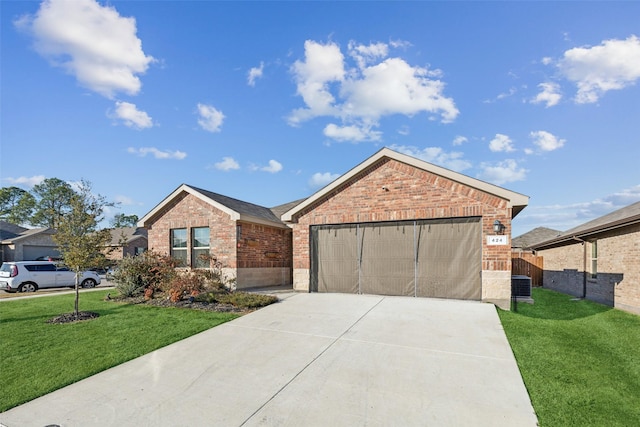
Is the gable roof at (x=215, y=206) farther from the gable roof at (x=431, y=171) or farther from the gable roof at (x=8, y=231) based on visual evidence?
the gable roof at (x=8, y=231)

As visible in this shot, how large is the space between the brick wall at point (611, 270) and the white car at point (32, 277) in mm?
23278

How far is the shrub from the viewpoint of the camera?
39.4 feet

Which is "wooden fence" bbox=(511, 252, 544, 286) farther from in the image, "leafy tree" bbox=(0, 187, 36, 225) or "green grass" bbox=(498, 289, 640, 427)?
"leafy tree" bbox=(0, 187, 36, 225)

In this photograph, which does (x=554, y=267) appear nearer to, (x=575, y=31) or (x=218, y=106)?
(x=575, y=31)

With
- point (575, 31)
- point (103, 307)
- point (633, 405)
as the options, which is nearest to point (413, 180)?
point (575, 31)

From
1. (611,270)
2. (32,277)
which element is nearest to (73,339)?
(32,277)

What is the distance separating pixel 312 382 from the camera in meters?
4.62

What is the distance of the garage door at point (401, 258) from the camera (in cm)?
984

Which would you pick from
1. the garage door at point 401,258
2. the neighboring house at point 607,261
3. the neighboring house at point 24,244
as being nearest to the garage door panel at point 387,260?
the garage door at point 401,258

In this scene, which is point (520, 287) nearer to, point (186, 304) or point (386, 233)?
point (386, 233)

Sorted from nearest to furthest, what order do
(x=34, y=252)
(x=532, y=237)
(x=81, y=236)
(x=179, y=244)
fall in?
1. (x=81, y=236)
2. (x=179, y=244)
3. (x=532, y=237)
4. (x=34, y=252)

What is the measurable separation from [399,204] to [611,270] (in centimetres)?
765

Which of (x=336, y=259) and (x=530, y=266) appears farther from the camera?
(x=530, y=266)

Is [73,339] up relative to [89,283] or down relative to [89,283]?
up
